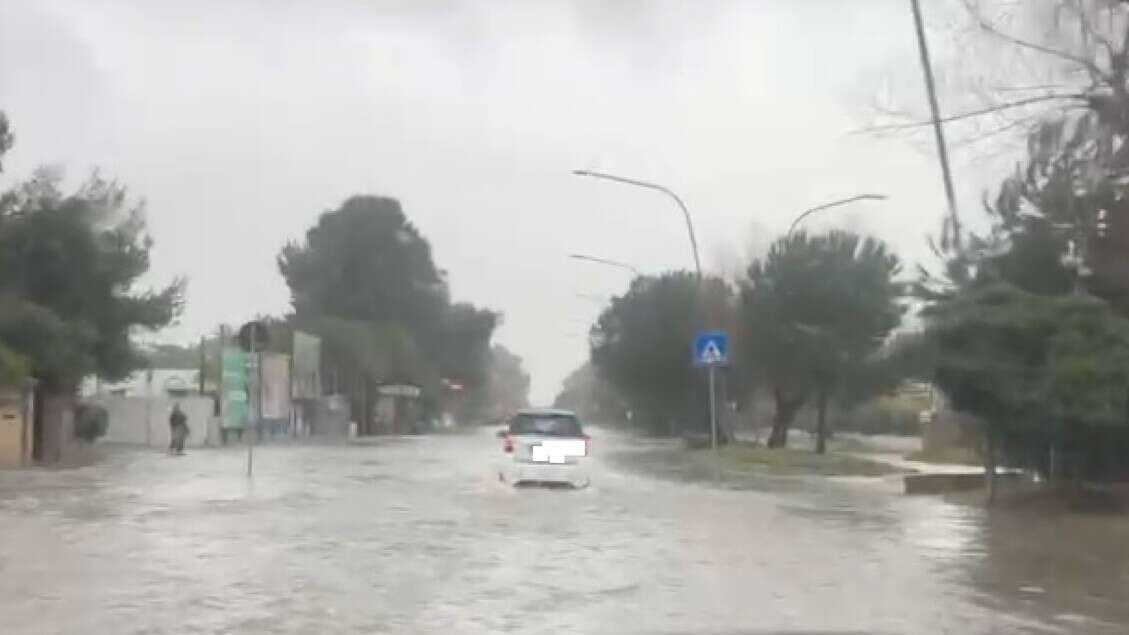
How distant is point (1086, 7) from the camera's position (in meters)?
23.4

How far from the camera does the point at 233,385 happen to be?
7144 cm

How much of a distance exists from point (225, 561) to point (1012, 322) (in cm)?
1292

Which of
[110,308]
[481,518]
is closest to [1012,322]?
[481,518]

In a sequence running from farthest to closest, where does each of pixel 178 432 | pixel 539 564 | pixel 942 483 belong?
pixel 178 432, pixel 942 483, pixel 539 564

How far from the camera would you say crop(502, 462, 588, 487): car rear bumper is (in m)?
31.7

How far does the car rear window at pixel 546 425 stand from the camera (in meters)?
32.0

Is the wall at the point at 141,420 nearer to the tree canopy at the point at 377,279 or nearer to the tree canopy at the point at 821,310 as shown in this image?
the tree canopy at the point at 821,310

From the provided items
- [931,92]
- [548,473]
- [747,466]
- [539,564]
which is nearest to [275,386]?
[747,466]

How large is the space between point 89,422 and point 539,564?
1756 inches

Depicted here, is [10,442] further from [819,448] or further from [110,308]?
[819,448]

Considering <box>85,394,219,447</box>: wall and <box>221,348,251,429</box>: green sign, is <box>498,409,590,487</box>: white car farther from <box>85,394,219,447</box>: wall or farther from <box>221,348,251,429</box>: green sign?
<box>221,348,251,429</box>: green sign

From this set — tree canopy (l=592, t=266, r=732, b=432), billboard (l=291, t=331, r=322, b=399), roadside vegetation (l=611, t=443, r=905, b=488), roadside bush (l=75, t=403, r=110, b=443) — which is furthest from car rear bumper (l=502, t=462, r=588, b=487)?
billboard (l=291, t=331, r=322, b=399)

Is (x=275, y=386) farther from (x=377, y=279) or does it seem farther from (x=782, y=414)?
(x=377, y=279)

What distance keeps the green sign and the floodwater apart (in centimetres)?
4002
